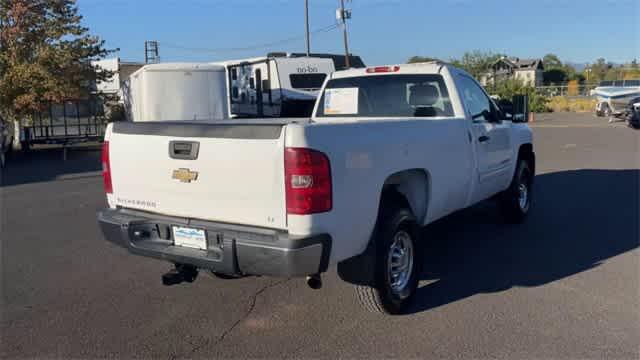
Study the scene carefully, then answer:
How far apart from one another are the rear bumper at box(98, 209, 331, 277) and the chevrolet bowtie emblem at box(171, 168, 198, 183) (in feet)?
0.94

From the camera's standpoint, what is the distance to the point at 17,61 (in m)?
19.6

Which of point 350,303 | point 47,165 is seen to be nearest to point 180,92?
point 47,165

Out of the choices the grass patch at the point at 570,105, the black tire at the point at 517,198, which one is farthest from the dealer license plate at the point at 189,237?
the grass patch at the point at 570,105

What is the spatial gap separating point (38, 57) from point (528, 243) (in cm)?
1814

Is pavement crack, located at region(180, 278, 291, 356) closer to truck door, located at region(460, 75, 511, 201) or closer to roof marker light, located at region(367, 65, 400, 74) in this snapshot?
truck door, located at region(460, 75, 511, 201)

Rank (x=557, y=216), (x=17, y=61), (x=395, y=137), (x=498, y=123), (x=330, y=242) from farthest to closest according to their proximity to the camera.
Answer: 1. (x=17, y=61)
2. (x=557, y=216)
3. (x=498, y=123)
4. (x=395, y=137)
5. (x=330, y=242)

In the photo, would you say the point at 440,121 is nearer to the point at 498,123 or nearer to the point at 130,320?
the point at 498,123

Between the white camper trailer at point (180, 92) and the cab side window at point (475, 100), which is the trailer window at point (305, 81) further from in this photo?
the cab side window at point (475, 100)

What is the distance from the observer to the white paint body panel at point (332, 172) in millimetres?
3713

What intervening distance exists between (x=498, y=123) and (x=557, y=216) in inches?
87.0

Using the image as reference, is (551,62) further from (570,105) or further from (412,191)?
(412,191)

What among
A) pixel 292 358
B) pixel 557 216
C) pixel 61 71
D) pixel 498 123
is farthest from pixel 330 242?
pixel 61 71

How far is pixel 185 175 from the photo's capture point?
4.12 meters

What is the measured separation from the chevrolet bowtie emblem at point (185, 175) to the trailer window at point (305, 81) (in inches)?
639
